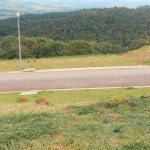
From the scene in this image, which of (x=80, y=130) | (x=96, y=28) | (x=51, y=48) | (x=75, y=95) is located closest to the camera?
(x=80, y=130)

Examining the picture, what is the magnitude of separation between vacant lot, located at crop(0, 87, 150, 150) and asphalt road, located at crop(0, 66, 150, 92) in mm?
3886

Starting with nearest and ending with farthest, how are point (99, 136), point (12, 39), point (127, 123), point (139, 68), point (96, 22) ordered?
point (99, 136) < point (127, 123) < point (139, 68) < point (12, 39) < point (96, 22)

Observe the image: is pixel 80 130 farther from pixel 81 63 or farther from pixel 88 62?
pixel 88 62

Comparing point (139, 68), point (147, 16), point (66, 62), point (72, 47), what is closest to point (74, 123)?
point (139, 68)

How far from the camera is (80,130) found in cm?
631

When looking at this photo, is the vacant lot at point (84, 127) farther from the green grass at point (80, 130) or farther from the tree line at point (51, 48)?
the tree line at point (51, 48)

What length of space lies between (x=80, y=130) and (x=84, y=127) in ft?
0.41

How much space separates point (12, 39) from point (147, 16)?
2243 centimetres

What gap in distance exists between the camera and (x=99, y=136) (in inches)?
232

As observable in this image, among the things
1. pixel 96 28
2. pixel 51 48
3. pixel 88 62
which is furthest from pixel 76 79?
pixel 96 28

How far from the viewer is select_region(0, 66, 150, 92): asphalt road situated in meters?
12.8

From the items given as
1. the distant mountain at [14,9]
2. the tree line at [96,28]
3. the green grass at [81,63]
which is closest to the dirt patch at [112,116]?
the green grass at [81,63]

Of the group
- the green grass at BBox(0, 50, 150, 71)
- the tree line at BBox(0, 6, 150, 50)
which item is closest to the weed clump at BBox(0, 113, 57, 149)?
the green grass at BBox(0, 50, 150, 71)

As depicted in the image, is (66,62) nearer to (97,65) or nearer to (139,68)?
(97,65)
